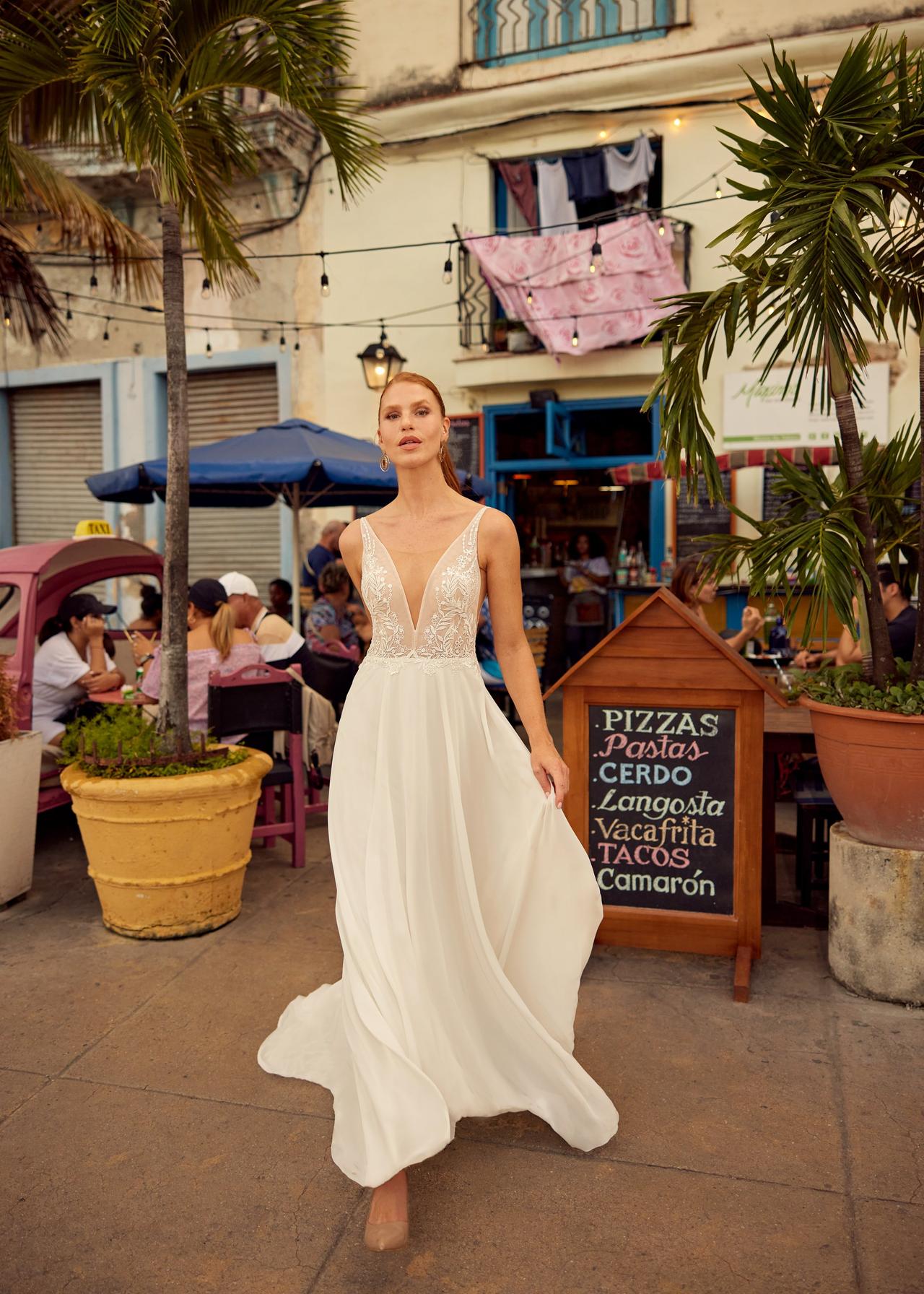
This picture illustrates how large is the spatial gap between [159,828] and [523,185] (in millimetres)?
9466

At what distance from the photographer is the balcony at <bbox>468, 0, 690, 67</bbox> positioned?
1083cm

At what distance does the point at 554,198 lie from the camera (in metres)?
11.0

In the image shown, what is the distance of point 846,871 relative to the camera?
144 inches

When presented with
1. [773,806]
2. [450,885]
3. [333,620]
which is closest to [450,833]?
[450,885]

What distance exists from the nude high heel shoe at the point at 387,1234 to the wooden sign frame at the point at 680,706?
171 centimetres

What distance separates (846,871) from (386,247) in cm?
973

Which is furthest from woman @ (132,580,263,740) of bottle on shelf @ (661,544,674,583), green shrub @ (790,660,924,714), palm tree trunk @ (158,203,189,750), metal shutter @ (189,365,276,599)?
metal shutter @ (189,365,276,599)

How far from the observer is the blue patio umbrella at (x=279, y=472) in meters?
7.13

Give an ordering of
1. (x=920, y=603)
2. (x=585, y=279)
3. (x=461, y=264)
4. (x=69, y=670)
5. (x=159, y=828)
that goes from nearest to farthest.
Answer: (x=920, y=603)
(x=159, y=828)
(x=69, y=670)
(x=585, y=279)
(x=461, y=264)

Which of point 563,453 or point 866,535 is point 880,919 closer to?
point 866,535

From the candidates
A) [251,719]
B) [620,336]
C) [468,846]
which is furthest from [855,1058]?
[620,336]

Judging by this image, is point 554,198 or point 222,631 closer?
point 222,631

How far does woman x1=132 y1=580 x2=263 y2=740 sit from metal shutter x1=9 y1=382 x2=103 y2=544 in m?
8.43

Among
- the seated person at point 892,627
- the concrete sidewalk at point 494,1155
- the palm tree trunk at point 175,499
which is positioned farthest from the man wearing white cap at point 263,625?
the seated person at point 892,627
